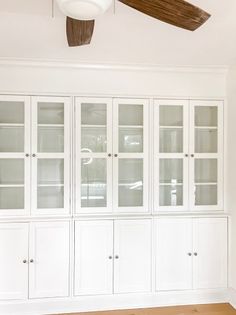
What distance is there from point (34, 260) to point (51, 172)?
863 mm

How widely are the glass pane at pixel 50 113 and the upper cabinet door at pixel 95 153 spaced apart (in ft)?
0.58

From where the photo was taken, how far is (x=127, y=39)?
242 centimetres

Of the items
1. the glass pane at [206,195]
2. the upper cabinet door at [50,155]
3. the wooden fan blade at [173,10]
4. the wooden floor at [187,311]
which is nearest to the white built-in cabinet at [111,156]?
the upper cabinet door at [50,155]

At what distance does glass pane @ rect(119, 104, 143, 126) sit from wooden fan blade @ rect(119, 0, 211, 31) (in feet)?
5.37

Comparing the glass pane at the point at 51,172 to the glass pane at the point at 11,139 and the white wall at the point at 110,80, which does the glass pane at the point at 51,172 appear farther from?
the white wall at the point at 110,80

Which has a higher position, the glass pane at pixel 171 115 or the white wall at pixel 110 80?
the white wall at pixel 110 80

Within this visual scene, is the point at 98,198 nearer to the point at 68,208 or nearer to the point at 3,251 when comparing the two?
the point at 68,208

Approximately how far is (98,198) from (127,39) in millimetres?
1550

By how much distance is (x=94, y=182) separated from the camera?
10.2ft

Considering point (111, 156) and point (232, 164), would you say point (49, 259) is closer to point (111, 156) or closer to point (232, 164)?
point (111, 156)

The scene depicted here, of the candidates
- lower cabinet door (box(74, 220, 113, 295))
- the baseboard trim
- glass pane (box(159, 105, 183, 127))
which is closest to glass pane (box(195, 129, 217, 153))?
glass pane (box(159, 105, 183, 127))

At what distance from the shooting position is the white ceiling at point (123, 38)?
1.97 metres

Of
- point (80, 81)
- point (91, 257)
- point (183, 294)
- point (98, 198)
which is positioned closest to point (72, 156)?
point (98, 198)

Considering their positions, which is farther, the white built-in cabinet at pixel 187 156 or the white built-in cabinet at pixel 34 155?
the white built-in cabinet at pixel 187 156
